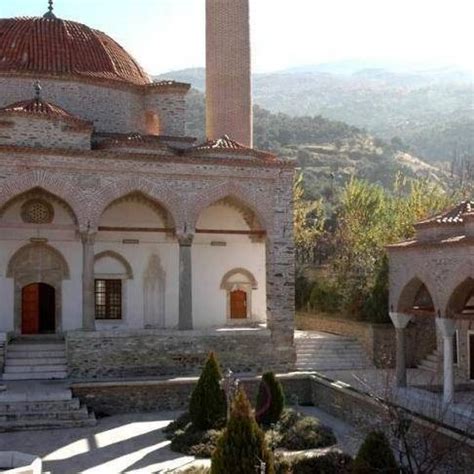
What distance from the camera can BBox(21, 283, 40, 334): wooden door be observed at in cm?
2041

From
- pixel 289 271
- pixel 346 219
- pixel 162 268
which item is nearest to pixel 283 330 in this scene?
pixel 289 271

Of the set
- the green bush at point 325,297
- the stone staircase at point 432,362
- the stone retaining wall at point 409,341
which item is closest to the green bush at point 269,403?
the stone staircase at point 432,362

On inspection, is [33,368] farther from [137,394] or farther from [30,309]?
[30,309]

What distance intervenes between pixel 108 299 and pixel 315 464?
11.3m

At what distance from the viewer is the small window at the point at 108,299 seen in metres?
20.9

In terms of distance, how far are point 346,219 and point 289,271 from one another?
12249 millimetres

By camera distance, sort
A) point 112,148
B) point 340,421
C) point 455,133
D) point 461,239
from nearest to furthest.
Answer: point 461,239, point 340,421, point 112,148, point 455,133

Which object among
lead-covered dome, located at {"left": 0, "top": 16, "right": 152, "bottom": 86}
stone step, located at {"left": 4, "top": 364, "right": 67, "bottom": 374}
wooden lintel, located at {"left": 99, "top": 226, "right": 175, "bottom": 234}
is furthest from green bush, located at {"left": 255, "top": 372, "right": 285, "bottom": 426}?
lead-covered dome, located at {"left": 0, "top": 16, "right": 152, "bottom": 86}

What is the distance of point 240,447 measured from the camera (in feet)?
30.0

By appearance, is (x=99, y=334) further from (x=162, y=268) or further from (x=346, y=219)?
(x=346, y=219)

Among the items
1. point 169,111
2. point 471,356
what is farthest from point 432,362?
point 169,111

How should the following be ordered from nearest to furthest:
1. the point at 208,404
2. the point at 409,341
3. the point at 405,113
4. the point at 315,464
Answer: the point at 315,464 < the point at 208,404 < the point at 409,341 < the point at 405,113

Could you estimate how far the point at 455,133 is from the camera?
11362 centimetres

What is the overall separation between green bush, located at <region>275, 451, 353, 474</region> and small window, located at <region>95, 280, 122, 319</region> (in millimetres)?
10675
